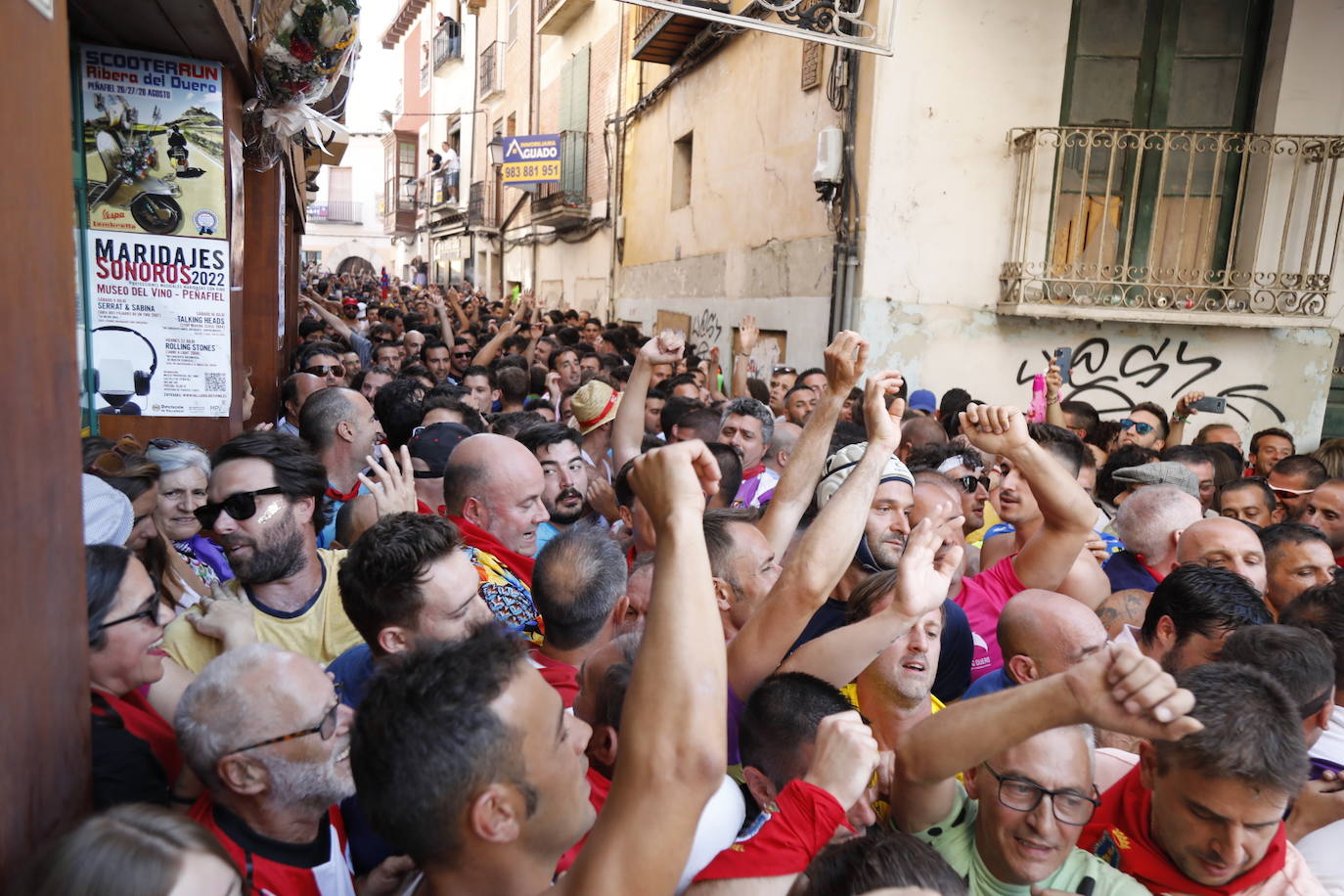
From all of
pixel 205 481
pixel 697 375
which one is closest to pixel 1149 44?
pixel 697 375

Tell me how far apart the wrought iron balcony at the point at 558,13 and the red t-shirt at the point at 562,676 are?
18230mm

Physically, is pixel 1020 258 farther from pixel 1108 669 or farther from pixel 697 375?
pixel 1108 669

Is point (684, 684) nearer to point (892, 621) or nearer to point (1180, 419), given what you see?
point (892, 621)

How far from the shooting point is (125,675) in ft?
7.14

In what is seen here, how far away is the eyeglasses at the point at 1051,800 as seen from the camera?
2.07 meters

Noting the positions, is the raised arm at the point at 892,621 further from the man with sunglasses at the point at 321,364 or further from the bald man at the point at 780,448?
the man with sunglasses at the point at 321,364

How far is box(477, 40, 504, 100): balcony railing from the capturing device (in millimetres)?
27562

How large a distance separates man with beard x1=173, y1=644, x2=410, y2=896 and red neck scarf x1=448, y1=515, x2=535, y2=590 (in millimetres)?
1483

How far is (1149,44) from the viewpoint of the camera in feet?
29.5

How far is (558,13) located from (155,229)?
57.2 feet

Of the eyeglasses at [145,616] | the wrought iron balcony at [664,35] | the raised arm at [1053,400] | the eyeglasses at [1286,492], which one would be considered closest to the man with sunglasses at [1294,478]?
the eyeglasses at [1286,492]

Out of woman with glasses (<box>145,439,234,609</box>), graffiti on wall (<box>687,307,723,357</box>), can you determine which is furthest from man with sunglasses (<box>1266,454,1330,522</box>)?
graffiti on wall (<box>687,307,723,357</box>)

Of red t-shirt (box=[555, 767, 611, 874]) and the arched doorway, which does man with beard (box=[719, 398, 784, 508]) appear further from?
the arched doorway

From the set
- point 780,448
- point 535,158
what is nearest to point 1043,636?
point 780,448
